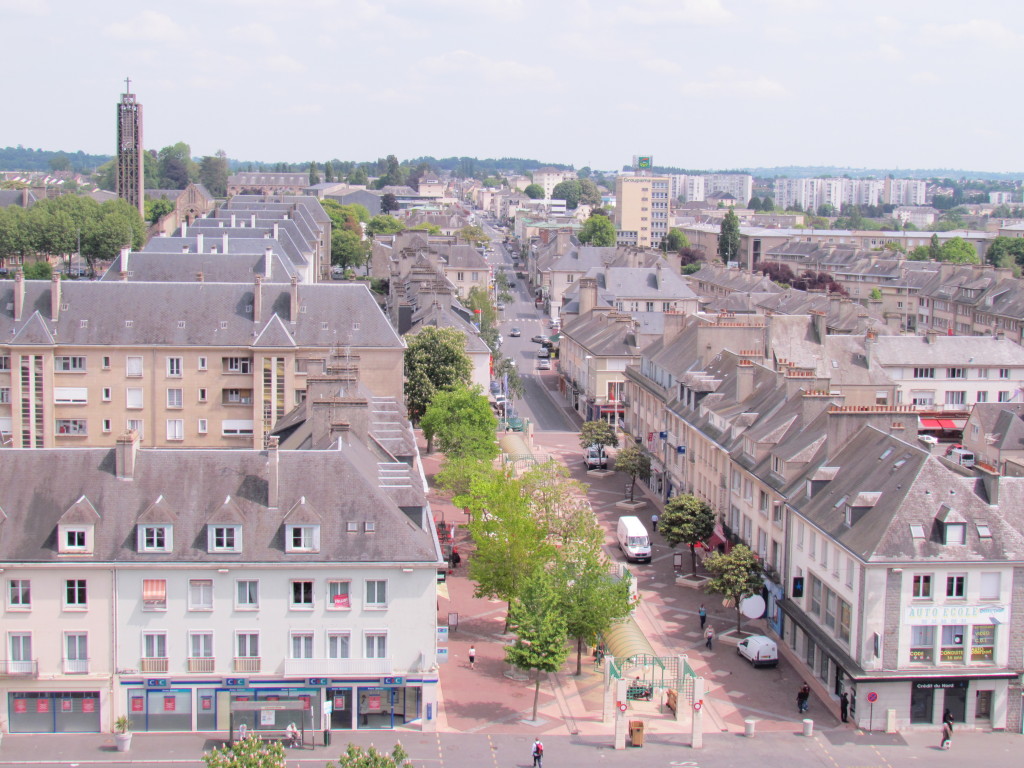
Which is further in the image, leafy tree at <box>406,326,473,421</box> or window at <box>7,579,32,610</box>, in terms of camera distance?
leafy tree at <box>406,326,473,421</box>

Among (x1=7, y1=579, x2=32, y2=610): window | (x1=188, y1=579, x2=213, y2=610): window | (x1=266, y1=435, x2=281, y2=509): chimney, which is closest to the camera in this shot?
(x1=7, y1=579, x2=32, y2=610): window

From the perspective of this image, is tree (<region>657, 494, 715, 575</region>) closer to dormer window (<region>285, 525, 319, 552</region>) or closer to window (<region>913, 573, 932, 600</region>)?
window (<region>913, 573, 932, 600</region>)

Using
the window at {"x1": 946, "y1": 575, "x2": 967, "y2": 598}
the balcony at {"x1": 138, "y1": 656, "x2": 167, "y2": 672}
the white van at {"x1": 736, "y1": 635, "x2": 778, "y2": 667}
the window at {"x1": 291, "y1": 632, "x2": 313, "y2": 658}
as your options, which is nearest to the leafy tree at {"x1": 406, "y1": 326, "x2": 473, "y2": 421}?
the white van at {"x1": 736, "y1": 635, "x2": 778, "y2": 667}

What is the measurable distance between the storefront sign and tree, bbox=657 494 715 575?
1876 centimetres

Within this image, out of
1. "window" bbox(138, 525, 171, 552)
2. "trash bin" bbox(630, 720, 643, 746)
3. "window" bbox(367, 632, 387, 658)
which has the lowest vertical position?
"trash bin" bbox(630, 720, 643, 746)

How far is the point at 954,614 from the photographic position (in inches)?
1763

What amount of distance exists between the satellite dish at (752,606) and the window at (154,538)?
1016 inches

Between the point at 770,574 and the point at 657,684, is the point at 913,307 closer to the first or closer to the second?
the point at 770,574

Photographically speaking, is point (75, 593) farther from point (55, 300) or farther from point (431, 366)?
point (431, 366)

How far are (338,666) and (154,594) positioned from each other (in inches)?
270

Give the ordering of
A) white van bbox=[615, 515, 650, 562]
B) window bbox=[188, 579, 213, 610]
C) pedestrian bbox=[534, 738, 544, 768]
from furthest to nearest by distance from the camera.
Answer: white van bbox=[615, 515, 650, 562]
window bbox=[188, 579, 213, 610]
pedestrian bbox=[534, 738, 544, 768]

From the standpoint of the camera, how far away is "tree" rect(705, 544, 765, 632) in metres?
54.5

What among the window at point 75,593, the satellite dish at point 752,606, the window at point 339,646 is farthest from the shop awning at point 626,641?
the window at point 75,593

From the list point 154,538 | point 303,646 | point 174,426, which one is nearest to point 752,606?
point 303,646
